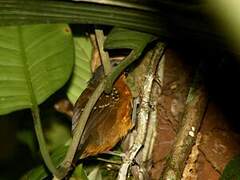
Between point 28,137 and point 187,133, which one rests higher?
point 187,133

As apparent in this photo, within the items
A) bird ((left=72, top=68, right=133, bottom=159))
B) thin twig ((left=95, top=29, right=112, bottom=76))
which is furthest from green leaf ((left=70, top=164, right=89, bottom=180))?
thin twig ((left=95, top=29, right=112, bottom=76))

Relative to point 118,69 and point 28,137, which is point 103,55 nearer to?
point 118,69

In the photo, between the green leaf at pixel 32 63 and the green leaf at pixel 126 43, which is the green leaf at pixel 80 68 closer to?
the green leaf at pixel 32 63

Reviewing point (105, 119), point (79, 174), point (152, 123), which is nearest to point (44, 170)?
point (79, 174)

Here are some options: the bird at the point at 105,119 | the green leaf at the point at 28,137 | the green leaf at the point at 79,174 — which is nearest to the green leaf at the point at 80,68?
the bird at the point at 105,119

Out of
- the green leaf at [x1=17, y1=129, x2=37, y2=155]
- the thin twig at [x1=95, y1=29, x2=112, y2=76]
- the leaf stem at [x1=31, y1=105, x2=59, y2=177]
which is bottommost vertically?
the green leaf at [x1=17, y1=129, x2=37, y2=155]

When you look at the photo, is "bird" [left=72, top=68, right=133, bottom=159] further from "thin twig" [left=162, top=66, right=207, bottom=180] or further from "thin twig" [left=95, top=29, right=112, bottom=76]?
"thin twig" [left=162, top=66, right=207, bottom=180]

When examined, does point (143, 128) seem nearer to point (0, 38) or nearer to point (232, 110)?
point (232, 110)
